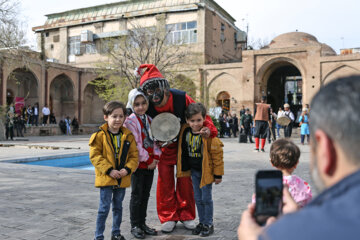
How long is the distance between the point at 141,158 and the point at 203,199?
756 millimetres

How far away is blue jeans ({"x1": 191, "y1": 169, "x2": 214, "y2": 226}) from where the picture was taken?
343 cm

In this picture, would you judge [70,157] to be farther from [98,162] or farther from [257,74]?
[257,74]

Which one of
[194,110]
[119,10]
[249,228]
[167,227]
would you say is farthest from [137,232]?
[119,10]

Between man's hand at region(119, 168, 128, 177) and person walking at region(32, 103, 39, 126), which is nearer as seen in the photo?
man's hand at region(119, 168, 128, 177)

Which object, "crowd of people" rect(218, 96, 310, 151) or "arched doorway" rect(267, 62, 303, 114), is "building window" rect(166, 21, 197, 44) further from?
"crowd of people" rect(218, 96, 310, 151)

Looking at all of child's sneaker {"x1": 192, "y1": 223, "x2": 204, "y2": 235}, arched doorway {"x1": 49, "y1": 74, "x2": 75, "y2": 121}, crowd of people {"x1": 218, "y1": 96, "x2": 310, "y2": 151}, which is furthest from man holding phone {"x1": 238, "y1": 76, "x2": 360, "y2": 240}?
arched doorway {"x1": 49, "y1": 74, "x2": 75, "y2": 121}

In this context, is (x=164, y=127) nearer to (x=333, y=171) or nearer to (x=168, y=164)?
(x=168, y=164)

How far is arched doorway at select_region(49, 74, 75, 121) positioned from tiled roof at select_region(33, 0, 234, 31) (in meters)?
8.57

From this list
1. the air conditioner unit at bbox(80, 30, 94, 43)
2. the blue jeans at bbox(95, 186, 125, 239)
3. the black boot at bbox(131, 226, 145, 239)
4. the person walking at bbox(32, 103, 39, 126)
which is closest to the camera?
the blue jeans at bbox(95, 186, 125, 239)

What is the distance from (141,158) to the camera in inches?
137

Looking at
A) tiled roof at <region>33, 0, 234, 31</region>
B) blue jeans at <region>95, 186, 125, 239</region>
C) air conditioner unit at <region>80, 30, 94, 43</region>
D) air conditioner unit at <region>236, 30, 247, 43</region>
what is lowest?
blue jeans at <region>95, 186, 125, 239</region>

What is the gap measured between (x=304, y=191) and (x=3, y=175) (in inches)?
230

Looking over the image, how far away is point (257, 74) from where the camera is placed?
27.9 metres

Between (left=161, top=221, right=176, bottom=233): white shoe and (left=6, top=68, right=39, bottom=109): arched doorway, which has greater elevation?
(left=6, top=68, right=39, bottom=109): arched doorway
